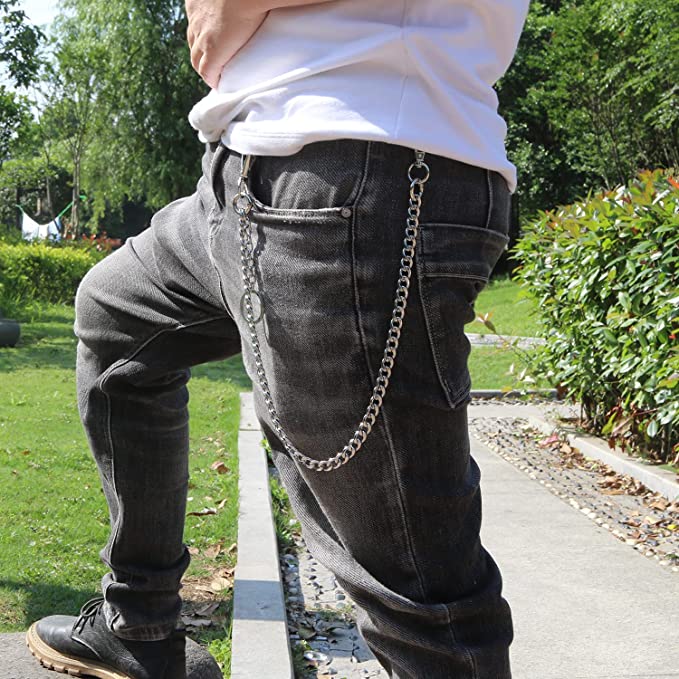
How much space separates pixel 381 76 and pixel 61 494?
382cm

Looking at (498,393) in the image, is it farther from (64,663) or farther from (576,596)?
(64,663)

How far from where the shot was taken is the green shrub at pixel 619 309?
4.68 meters

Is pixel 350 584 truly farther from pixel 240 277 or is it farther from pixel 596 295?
pixel 596 295

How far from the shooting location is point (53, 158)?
1358 inches

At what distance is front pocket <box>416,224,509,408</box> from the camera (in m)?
1.32

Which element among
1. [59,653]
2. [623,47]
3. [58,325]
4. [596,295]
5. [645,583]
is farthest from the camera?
[623,47]

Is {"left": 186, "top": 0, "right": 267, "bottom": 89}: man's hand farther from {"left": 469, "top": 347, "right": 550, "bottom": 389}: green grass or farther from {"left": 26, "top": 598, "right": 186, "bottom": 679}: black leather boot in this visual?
{"left": 469, "top": 347, "right": 550, "bottom": 389}: green grass

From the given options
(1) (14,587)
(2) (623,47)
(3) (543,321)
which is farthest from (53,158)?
(1) (14,587)

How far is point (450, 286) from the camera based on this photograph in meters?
1.34

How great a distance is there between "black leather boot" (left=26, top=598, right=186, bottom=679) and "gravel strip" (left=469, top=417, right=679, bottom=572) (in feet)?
7.68

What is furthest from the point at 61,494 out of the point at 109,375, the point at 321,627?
the point at 109,375

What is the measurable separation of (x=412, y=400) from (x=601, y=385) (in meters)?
Answer: 4.71

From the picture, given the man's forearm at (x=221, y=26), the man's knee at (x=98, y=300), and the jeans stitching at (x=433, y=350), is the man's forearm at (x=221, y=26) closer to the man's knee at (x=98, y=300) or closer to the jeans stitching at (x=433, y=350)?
the jeans stitching at (x=433, y=350)

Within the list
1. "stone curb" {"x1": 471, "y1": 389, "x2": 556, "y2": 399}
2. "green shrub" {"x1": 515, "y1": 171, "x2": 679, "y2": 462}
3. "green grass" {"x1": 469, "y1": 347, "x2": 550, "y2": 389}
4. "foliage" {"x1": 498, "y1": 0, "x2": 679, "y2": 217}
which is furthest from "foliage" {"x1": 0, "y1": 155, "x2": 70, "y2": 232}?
"green shrub" {"x1": 515, "y1": 171, "x2": 679, "y2": 462}
